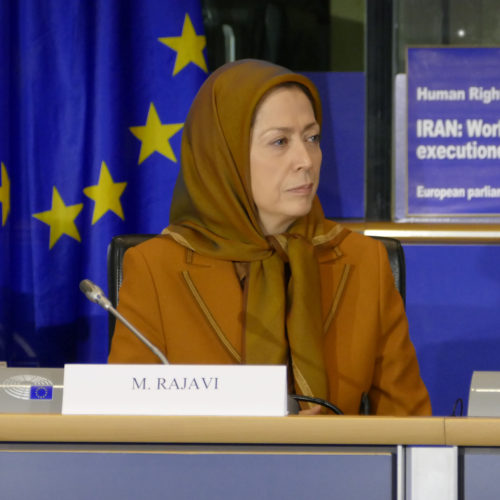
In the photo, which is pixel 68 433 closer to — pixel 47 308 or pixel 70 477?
pixel 70 477

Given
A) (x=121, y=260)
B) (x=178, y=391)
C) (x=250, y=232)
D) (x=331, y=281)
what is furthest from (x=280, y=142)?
(x=178, y=391)

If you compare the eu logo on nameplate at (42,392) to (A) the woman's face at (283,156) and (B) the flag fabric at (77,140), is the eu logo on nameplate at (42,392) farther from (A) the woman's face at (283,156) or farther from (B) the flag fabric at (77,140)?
(B) the flag fabric at (77,140)

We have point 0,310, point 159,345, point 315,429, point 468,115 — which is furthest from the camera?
point 468,115

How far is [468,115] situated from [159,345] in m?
1.62

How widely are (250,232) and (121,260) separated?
0.31m

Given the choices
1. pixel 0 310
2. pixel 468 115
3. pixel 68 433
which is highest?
pixel 468 115

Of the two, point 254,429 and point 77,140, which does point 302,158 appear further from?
point 77,140

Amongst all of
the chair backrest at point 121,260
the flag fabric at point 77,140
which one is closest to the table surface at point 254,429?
the chair backrest at point 121,260

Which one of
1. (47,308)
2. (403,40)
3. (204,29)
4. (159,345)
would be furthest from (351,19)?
(159,345)

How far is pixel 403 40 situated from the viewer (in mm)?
3064

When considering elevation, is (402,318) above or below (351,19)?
below

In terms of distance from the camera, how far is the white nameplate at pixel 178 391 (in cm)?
108

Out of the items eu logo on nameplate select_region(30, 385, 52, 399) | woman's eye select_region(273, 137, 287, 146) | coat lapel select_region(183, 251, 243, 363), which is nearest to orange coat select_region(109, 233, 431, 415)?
coat lapel select_region(183, 251, 243, 363)

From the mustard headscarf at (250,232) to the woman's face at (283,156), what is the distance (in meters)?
0.03
